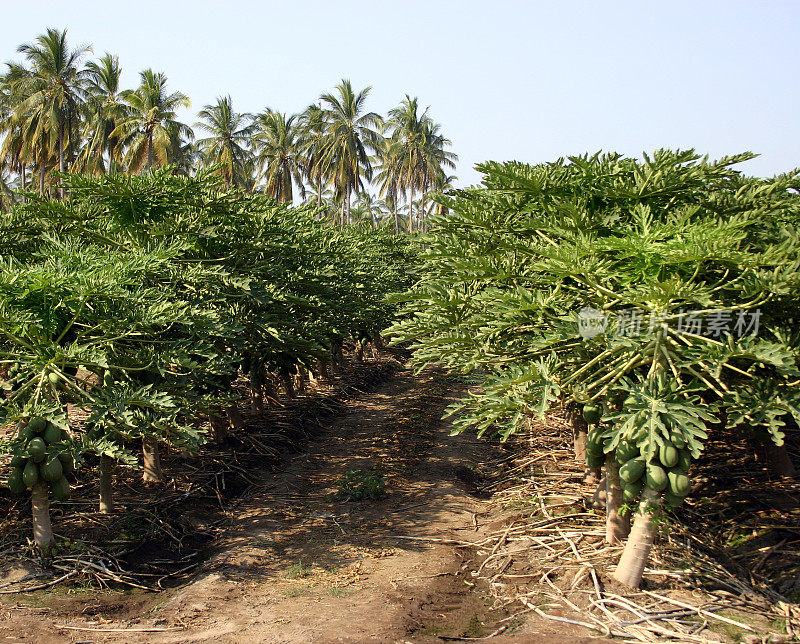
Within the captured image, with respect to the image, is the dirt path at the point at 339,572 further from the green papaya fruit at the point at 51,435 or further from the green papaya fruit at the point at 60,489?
the green papaya fruit at the point at 51,435

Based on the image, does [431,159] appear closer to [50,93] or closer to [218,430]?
[50,93]

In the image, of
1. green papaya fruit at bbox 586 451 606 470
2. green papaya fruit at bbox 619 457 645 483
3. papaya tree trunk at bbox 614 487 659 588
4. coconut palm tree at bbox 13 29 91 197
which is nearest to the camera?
green papaya fruit at bbox 619 457 645 483

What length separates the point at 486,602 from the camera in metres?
6.28

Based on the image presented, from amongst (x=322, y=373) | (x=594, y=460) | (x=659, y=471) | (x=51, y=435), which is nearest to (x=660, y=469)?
(x=659, y=471)

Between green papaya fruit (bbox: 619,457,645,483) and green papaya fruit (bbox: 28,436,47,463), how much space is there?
528 centimetres

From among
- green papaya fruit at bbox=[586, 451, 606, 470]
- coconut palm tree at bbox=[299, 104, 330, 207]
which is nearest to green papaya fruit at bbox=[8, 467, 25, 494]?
green papaya fruit at bbox=[586, 451, 606, 470]

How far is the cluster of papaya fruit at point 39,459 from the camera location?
19.4 ft

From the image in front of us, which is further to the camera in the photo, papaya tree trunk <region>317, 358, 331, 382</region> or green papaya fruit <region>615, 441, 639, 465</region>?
papaya tree trunk <region>317, 358, 331, 382</region>

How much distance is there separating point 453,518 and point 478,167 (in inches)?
189

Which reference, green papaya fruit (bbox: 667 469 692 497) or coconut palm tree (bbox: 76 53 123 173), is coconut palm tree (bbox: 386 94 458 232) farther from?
green papaya fruit (bbox: 667 469 692 497)

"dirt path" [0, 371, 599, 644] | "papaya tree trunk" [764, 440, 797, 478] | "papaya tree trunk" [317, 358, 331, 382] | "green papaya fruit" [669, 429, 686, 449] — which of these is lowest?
"dirt path" [0, 371, 599, 644]

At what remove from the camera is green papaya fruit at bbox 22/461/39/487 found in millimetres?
5965

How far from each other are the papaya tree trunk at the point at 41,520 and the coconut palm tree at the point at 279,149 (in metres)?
36.2

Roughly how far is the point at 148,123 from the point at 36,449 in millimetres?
30780
